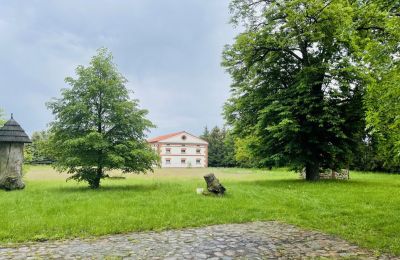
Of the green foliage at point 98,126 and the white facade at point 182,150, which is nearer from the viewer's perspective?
the green foliage at point 98,126

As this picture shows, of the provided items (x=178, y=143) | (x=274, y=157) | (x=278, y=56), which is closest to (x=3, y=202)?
(x=274, y=157)

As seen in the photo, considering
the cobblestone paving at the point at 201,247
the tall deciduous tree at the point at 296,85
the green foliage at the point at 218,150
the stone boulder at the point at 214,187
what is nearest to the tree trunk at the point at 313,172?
the tall deciduous tree at the point at 296,85

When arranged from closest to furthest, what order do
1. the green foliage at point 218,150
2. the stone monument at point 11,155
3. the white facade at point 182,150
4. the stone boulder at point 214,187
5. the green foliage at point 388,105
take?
the green foliage at point 388,105 → the stone boulder at point 214,187 → the stone monument at point 11,155 → the white facade at point 182,150 → the green foliage at point 218,150

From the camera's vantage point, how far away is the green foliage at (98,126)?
1482 centimetres

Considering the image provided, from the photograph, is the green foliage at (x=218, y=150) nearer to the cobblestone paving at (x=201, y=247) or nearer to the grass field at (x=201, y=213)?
the grass field at (x=201, y=213)

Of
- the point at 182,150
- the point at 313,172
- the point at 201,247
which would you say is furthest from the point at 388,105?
the point at 182,150

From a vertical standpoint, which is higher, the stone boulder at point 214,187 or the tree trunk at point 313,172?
the tree trunk at point 313,172

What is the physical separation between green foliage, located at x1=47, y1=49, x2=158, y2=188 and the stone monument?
1824 millimetres

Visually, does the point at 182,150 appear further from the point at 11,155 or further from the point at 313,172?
the point at 11,155

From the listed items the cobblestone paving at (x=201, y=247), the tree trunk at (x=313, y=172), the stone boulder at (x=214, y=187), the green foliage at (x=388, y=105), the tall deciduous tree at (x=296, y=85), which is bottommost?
the cobblestone paving at (x=201, y=247)

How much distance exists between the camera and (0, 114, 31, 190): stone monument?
15.7 metres

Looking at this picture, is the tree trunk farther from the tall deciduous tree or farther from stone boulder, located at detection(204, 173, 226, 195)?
stone boulder, located at detection(204, 173, 226, 195)

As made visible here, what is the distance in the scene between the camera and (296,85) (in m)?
17.5

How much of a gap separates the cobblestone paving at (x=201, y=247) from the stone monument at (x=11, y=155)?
1062 centimetres
